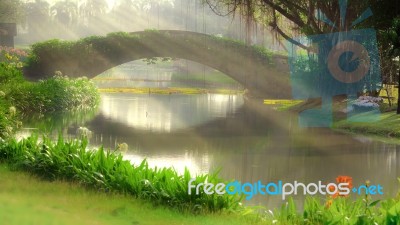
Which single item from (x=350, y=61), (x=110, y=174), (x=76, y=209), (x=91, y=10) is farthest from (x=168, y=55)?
(x=91, y=10)

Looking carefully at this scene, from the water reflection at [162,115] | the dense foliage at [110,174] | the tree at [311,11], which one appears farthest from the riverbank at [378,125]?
the dense foliage at [110,174]

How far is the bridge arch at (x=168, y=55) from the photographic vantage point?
159 ft

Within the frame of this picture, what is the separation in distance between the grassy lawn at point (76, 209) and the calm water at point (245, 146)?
2500 millimetres

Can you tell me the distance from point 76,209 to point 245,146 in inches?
439

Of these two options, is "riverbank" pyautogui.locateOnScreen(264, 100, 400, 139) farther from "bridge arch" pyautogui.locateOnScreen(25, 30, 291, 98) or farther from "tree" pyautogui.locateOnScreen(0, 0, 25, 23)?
"tree" pyautogui.locateOnScreen(0, 0, 25, 23)

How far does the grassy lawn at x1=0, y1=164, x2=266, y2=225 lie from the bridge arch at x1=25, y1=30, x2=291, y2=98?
39195mm

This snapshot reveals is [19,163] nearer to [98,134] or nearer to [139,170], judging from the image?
[139,170]

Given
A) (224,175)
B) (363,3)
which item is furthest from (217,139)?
(363,3)

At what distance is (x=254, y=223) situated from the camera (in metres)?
8.14

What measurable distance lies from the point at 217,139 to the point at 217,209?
12.9 m

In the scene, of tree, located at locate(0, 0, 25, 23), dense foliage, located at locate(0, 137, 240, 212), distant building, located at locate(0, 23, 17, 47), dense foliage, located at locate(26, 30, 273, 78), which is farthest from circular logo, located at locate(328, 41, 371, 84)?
tree, located at locate(0, 0, 25, 23)

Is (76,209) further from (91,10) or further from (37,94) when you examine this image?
(91,10)

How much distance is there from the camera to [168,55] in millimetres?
49500

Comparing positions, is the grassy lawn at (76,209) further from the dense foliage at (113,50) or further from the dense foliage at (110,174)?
the dense foliage at (113,50)
